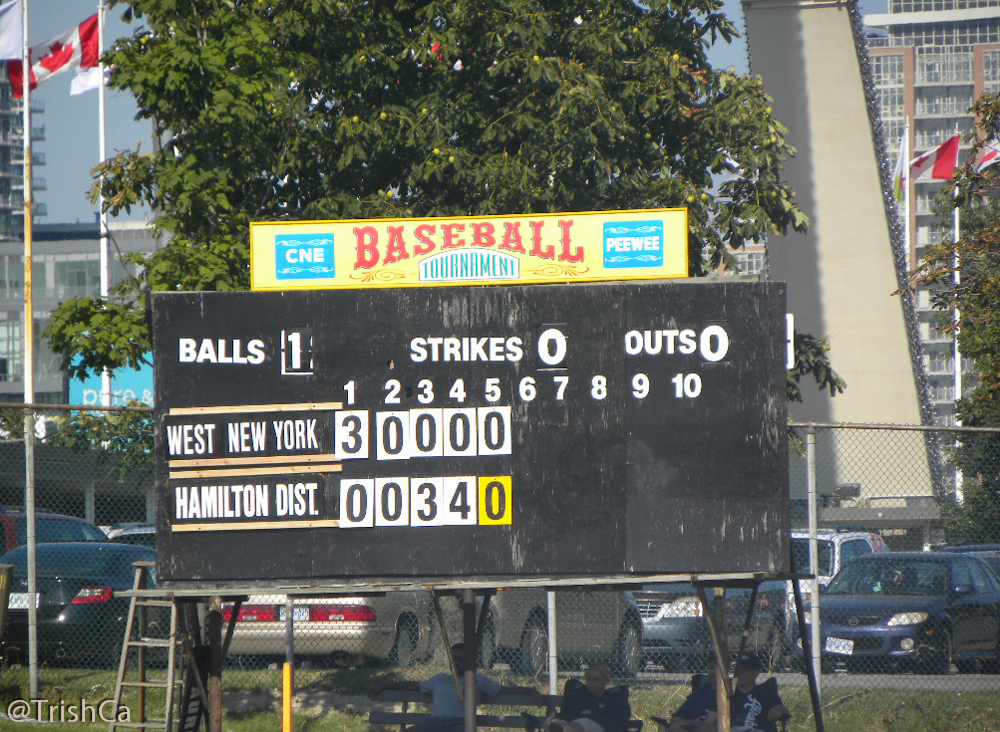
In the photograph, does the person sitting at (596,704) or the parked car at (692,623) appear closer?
the person sitting at (596,704)

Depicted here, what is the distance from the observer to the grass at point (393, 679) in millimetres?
9625

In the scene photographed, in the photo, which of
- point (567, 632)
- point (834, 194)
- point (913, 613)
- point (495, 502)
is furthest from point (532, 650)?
point (834, 194)

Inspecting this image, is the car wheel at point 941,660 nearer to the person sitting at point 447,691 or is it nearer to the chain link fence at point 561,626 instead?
the chain link fence at point 561,626

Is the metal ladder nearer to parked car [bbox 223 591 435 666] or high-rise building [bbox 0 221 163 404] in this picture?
parked car [bbox 223 591 435 666]

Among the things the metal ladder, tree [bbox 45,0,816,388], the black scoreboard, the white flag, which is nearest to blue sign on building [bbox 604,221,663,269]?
the black scoreboard

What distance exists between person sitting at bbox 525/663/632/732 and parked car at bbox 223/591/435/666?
7.40 feet

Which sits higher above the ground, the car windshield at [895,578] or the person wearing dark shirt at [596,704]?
the car windshield at [895,578]

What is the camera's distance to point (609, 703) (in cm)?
879

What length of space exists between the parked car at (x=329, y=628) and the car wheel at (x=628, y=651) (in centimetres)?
199

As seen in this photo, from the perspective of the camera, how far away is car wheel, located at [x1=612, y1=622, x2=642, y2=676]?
36.2ft

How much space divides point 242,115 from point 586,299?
4780 mm

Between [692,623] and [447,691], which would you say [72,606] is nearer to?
[447,691]

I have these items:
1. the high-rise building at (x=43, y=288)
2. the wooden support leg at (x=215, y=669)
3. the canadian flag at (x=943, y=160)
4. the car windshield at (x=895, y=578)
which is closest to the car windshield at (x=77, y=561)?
the wooden support leg at (x=215, y=669)

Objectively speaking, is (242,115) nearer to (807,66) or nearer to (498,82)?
(498,82)
